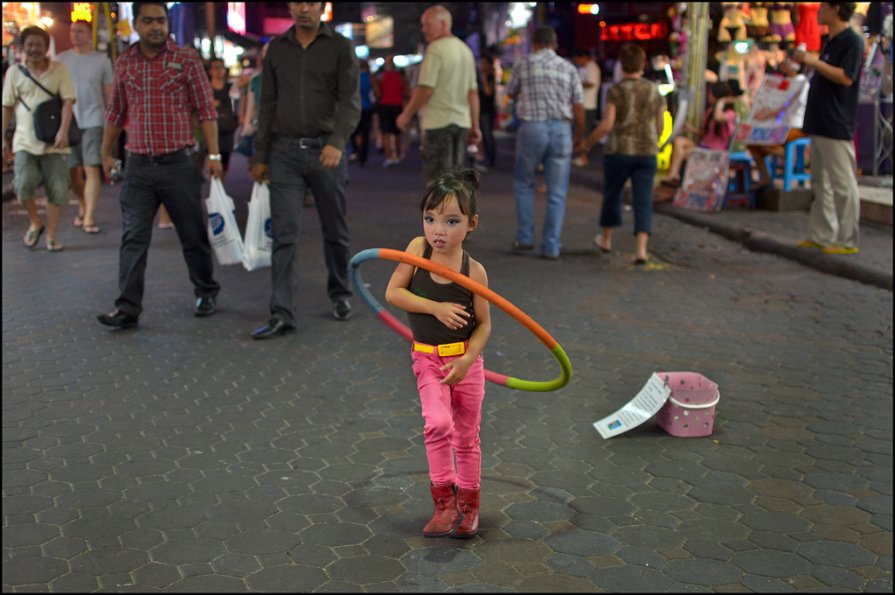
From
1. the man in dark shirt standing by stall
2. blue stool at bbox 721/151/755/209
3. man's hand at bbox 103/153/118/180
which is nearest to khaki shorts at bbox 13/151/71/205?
man's hand at bbox 103/153/118/180

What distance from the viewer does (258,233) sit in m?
7.99

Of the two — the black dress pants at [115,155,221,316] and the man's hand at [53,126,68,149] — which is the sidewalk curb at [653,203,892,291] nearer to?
the black dress pants at [115,155,221,316]

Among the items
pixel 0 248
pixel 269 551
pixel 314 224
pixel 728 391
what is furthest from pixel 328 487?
pixel 314 224

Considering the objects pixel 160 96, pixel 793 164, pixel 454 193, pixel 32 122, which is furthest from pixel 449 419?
pixel 793 164

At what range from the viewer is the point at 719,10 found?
1669 centimetres

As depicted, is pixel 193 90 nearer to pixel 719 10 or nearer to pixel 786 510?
pixel 786 510

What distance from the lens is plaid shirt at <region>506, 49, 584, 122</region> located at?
10.4m

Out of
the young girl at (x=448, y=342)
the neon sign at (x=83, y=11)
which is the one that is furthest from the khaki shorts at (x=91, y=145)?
the young girl at (x=448, y=342)

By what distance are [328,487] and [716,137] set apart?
35.4 feet

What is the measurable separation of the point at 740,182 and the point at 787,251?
146 inches

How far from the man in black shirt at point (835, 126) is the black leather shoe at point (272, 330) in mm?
5410

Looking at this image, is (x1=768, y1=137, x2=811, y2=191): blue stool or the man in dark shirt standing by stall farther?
(x1=768, y1=137, x2=811, y2=191): blue stool

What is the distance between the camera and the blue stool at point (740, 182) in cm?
1428

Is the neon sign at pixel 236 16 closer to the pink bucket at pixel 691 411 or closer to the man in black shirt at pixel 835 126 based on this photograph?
the man in black shirt at pixel 835 126
